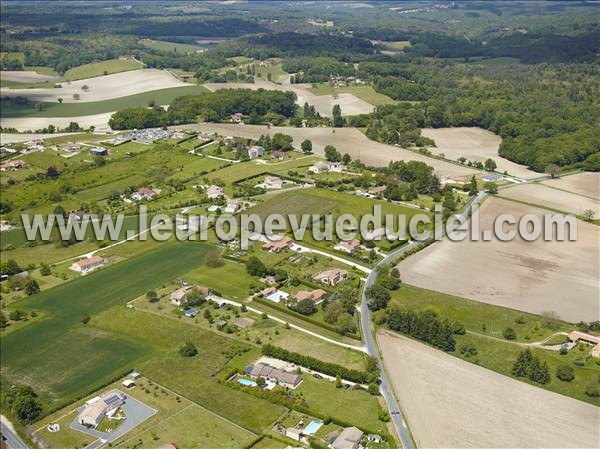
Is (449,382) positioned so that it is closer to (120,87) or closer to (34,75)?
(120,87)

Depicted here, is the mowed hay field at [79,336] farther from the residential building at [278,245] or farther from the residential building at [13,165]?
the residential building at [13,165]

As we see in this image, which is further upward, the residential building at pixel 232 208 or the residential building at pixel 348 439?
the residential building at pixel 232 208

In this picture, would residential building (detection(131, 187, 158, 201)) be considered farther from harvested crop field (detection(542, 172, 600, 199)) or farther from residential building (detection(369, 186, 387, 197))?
harvested crop field (detection(542, 172, 600, 199))

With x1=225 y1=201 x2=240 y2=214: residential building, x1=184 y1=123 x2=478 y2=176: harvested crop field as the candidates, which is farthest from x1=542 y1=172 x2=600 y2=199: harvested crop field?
x1=225 y1=201 x2=240 y2=214: residential building

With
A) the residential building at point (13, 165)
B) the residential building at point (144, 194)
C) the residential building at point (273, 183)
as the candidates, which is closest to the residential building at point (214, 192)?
the residential building at point (273, 183)

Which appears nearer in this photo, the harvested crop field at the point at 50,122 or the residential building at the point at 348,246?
the residential building at the point at 348,246
